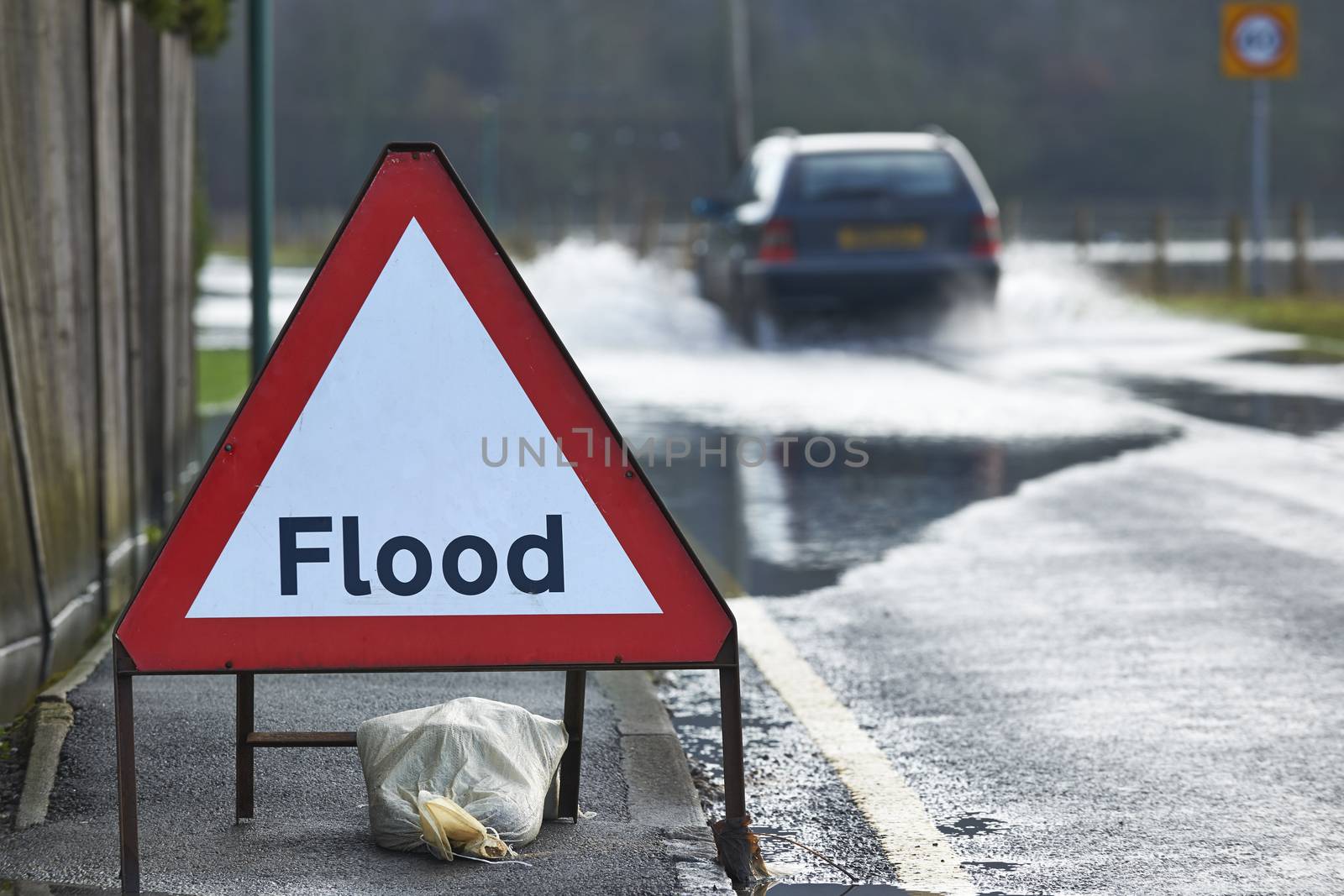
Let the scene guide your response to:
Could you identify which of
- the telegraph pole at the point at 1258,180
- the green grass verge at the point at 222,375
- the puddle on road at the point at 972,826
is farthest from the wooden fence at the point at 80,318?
the telegraph pole at the point at 1258,180

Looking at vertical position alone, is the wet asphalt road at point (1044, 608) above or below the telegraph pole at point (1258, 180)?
below

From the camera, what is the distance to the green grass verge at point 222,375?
14.1 m

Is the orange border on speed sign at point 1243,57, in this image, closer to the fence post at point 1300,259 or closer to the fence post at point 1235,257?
the fence post at point 1300,259

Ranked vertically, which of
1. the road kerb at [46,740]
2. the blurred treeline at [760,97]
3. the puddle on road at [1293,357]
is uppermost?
the blurred treeline at [760,97]

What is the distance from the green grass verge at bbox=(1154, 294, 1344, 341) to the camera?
19.9 m

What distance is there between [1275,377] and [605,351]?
599 centimetres

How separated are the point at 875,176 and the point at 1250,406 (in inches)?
219

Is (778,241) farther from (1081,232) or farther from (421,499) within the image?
(1081,232)

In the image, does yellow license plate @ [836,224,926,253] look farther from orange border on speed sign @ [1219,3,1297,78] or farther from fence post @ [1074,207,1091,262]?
fence post @ [1074,207,1091,262]

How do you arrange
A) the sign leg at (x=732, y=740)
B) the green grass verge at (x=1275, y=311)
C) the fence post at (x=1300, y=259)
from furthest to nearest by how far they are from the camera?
the fence post at (x=1300, y=259) → the green grass verge at (x=1275, y=311) → the sign leg at (x=732, y=740)

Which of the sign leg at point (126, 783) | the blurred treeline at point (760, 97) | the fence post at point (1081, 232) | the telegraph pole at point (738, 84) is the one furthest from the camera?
the blurred treeline at point (760, 97)

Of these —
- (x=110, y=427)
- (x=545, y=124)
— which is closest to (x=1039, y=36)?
(x=545, y=124)

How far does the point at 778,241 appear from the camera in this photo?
1756 cm

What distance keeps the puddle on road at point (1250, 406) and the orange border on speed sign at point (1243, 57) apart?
9813mm
